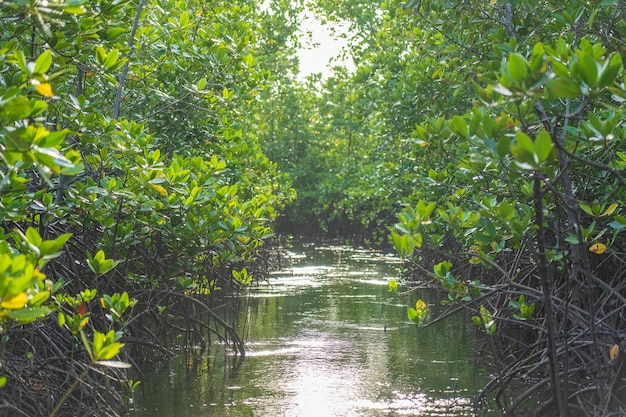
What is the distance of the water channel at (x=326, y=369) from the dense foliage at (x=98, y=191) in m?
0.33

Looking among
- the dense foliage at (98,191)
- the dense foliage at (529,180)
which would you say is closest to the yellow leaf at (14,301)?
the dense foliage at (98,191)

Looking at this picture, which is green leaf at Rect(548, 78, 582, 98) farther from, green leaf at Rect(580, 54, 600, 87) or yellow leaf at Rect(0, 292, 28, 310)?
yellow leaf at Rect(0, 292, 28, 310)

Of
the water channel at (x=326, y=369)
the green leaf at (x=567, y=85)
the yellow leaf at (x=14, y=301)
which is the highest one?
the green leaf at (x=567, y=85)

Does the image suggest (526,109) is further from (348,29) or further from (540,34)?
(348,29)

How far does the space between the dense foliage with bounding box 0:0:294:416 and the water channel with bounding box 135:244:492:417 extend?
0.33 m

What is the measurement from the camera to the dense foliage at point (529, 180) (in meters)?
2.64

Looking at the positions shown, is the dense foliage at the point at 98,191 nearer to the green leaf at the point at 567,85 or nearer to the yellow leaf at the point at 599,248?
the green leaf at the point at 567,85

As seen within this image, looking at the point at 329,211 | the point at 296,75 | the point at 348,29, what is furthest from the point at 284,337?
the point at 296,75

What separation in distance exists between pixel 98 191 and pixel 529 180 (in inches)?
79.3

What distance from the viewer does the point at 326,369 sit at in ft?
17.7

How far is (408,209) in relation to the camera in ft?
9.30

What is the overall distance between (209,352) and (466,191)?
232 cm

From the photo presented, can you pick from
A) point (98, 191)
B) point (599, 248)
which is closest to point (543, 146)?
point (599, 248)

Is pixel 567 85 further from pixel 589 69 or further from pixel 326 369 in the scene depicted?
pixel 326 369
